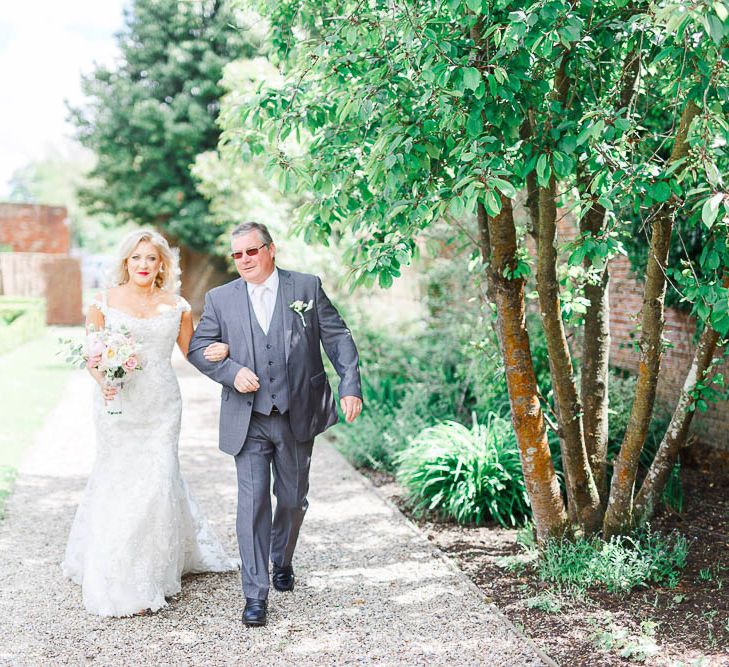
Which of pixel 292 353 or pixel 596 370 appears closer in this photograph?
pixel 292 353

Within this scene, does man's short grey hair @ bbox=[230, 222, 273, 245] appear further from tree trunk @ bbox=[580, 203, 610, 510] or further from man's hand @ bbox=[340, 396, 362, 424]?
tree trunk @ bbox=[580, 203, 610, 510]

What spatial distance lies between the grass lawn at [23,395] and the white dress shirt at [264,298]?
3.99 feet

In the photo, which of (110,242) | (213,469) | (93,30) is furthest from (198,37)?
(93,30)

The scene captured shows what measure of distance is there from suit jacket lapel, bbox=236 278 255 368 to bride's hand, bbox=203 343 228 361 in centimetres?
12

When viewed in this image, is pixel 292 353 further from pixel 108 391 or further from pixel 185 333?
pixel 108 391

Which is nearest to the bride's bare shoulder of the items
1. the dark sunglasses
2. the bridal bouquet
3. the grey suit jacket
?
the bridal bouquet

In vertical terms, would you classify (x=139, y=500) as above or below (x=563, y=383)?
below

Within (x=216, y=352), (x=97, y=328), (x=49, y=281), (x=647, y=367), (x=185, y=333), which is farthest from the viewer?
(x=49, y=281)

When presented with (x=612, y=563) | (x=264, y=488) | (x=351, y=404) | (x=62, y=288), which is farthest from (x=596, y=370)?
(x=62, y=288)

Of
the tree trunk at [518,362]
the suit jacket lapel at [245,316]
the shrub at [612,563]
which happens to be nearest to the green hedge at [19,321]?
the suit jacket lapel at [245,316]

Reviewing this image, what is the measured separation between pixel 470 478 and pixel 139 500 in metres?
2.61

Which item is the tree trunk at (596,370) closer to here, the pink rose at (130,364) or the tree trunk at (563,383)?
the tree trunk at (563,383)

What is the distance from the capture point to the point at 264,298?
14.7 ft

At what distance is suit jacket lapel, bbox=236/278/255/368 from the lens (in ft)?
14.3
